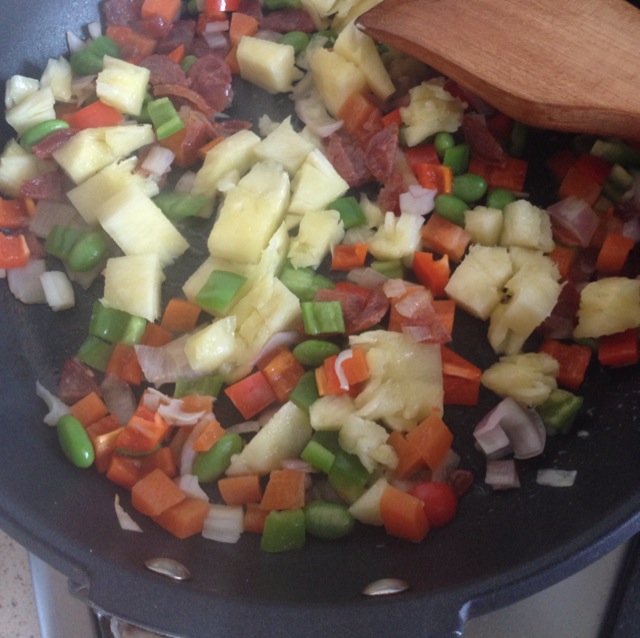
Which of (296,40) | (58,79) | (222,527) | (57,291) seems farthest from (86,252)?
(296,40)

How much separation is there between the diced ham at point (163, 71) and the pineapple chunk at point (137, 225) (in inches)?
19.1

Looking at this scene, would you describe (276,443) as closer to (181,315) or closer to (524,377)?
(181,315)

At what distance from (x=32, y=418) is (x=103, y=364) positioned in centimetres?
24

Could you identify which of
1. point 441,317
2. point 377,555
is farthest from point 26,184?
point 377,555

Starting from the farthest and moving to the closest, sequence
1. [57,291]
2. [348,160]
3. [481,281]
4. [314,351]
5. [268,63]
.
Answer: [268,63] < [348,160] < [57,291] < [481,281] < [314,351]

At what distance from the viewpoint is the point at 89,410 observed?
204 centimetres

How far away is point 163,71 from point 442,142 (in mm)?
991

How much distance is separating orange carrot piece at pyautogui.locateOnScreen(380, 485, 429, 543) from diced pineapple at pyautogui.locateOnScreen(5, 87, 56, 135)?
1645 millimetres

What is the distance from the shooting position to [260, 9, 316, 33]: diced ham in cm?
262

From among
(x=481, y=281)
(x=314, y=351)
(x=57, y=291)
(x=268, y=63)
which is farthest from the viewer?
(x=268, y=63)

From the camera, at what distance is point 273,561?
182cm

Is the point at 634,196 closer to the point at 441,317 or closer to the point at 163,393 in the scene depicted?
the point at 441,317

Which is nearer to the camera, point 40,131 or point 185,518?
point 185,518

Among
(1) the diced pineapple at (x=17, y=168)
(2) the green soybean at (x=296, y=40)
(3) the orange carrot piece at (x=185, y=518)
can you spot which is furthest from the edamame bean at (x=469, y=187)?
(1) the diced pineapple at (x=17, y=168)
